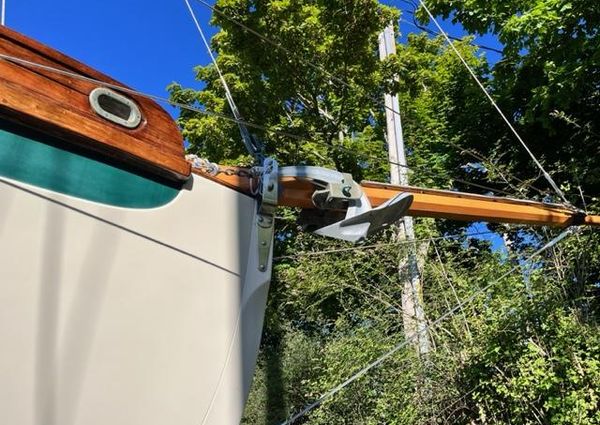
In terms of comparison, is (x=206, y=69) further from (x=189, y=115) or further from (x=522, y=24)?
(x=522, y=24)

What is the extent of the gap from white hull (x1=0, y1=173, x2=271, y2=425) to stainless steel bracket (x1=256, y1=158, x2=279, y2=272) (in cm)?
4

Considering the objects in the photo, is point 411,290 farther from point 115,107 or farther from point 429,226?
point 115,107

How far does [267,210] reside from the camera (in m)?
2.35

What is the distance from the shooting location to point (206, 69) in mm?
11289

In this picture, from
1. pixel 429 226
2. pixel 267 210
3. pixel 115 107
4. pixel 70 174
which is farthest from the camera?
pixel 429 226

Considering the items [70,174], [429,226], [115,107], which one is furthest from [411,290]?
[70,174]

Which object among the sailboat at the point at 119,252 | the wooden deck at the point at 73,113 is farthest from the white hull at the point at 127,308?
the wooden deck at the point at 73,113

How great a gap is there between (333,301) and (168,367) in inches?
236

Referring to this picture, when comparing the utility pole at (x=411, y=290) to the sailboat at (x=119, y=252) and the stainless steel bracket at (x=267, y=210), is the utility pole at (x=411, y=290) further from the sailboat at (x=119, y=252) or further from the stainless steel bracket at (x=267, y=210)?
the sailboat at (x=119, y=252)

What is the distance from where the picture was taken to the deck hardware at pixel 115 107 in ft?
6.71

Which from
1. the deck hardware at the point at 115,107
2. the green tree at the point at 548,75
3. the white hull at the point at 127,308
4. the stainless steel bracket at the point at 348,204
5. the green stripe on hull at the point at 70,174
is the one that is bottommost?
the white hull at the point at 127,308

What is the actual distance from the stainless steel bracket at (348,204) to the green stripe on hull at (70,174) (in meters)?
0.57

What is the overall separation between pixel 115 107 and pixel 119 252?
0.54 m

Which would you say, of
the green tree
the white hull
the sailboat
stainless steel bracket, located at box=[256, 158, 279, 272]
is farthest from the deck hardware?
the green tree
